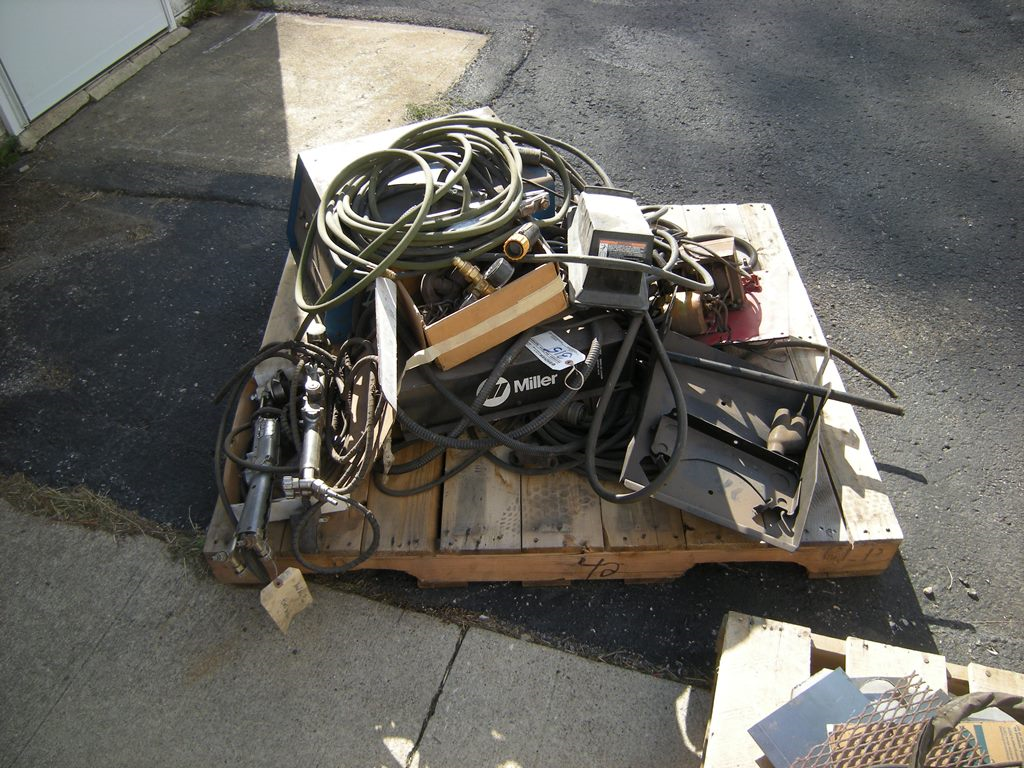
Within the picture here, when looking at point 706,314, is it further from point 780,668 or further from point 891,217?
point 891,217

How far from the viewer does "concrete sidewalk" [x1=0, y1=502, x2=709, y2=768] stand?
1.84 metres

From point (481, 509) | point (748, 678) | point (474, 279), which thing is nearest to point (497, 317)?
point (474, 279)

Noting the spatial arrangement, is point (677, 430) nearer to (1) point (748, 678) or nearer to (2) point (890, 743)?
(1) point (748, 678)

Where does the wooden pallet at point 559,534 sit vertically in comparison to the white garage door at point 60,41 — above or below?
below

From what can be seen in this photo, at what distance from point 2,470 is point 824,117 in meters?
4.25

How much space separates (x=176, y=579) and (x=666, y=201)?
264cm

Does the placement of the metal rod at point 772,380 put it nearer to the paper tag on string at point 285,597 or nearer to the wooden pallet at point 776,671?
the wooden pallet at point 776,671

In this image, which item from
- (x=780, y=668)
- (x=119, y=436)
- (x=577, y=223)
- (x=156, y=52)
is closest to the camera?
(x=780, y=668)

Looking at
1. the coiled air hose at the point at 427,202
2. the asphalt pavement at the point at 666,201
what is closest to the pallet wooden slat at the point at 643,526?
the asphalt pavement at the point at 666,201

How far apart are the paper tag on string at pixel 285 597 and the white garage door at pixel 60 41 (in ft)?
11.2

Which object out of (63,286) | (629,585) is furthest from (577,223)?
(63,286)

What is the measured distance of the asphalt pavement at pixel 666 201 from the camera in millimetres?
2188

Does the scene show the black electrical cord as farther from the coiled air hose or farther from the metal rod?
the coiled air hose

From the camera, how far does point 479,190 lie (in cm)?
239
